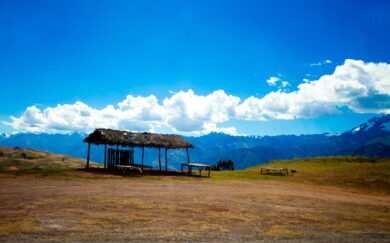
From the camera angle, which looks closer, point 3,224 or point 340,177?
point 3,224

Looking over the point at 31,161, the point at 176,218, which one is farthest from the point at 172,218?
the point at 31,161

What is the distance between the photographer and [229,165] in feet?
227

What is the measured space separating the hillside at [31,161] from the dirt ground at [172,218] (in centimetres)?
10860

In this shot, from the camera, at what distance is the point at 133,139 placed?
4028 centimetres

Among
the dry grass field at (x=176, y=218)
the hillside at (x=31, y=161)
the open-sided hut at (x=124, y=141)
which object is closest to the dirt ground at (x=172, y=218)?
the dry grass field at (x=176, y=218)

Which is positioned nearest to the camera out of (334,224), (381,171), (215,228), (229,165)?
(215,228)

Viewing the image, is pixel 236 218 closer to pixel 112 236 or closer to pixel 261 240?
pixel 261 240

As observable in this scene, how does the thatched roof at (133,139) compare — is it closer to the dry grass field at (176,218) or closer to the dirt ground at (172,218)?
the dry grass field at (176,218)

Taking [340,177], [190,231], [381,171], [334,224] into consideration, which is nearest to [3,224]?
[190,231]

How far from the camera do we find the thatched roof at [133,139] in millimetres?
37844

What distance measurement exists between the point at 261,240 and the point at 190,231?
237 cm

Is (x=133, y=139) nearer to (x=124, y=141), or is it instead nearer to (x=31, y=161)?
(x=124, y=141)

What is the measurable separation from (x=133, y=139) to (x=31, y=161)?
119m

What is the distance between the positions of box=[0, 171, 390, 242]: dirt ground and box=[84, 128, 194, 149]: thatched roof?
18.2 metres
